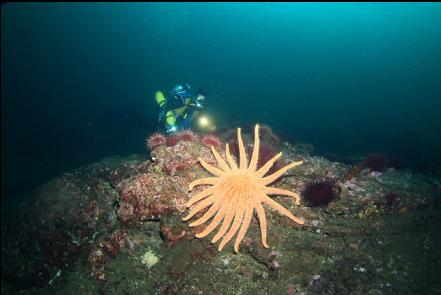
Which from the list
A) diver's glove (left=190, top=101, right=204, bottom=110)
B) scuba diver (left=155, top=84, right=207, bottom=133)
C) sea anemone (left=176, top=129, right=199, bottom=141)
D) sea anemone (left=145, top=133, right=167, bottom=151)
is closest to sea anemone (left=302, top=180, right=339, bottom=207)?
sea anemone (left=176, top=129, right=199, bottom=141)

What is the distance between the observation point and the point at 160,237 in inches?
241

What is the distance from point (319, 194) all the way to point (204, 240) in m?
2.43

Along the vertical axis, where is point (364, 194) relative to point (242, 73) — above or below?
above

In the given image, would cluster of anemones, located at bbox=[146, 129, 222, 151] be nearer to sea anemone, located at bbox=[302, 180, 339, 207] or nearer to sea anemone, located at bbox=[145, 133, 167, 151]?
sea anemone, located at bbox=[145, 133, 167, 151]

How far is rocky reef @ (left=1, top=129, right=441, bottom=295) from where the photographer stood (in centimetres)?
505

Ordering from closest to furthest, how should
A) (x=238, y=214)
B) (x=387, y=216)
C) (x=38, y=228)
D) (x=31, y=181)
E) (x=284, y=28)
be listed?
(x=238, y=214), (x=387, y=216), (x=38, y=228), (x=31, y=181), (x=284, y=28)

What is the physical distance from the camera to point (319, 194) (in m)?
5.95

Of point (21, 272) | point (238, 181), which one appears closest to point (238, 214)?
point (238, 181)

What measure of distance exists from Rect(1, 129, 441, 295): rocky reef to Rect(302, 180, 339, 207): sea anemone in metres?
0.07

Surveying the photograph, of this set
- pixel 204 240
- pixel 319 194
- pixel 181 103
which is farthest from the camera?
pixel 181 103

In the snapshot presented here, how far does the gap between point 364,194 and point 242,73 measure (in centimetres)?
13810

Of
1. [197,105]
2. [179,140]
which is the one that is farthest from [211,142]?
[197,105]

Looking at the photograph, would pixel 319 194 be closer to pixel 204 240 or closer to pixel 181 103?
pixel 204 240

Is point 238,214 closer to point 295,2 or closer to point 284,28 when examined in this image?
point 295,2
